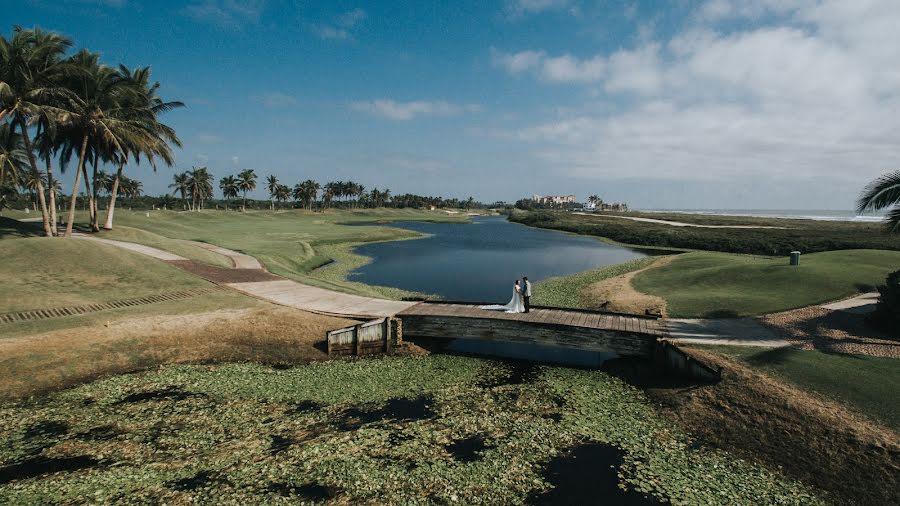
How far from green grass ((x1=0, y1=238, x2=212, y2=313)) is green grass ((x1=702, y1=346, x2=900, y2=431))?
107 feet

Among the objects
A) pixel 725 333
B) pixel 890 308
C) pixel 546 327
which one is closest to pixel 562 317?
pixel 546 327

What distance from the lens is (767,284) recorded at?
92.3 feet

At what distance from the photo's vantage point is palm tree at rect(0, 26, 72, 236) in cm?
3138

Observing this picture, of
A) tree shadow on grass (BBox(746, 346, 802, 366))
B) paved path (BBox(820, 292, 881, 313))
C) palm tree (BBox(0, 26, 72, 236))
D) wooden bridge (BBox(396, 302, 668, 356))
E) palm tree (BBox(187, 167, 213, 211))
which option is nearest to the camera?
tree shadow on grass (BBox(746, 346, 802, 366))

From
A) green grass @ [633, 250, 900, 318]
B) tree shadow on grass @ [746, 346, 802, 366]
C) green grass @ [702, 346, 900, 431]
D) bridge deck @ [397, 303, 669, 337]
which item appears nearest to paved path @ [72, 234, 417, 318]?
bridge deck @ [397, 303, 669, 337]

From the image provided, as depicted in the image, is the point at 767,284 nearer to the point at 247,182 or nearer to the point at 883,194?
the point at 883,194

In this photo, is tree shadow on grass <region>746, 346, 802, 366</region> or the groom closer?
tree shadow on grass <region>746, 346, 802, 366</region>

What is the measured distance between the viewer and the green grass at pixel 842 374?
13.2 meters

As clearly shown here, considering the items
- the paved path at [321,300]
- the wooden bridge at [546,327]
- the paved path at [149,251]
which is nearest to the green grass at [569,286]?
the wooden bridge at [546,327]

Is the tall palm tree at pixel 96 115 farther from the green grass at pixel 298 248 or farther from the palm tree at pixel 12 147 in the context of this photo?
the green grass at pixel 298 248

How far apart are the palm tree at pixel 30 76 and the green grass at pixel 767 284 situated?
49.3m

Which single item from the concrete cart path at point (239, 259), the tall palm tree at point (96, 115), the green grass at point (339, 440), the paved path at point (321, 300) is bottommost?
the green grass at point (339, 440)

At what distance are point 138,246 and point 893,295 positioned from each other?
55214mm

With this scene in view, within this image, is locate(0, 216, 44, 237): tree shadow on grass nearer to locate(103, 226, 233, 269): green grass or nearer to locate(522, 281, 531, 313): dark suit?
locate(103, 226, 233, 269): green grass
